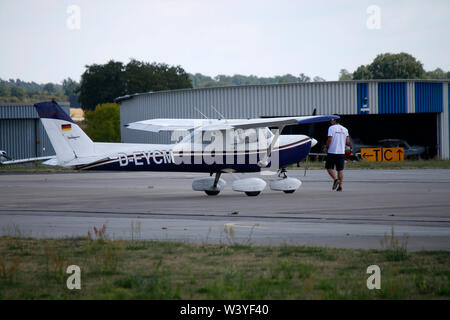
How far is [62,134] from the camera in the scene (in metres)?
16.8

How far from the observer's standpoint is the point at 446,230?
10.2 meters

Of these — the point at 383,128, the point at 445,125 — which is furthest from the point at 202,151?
the point at 383,128

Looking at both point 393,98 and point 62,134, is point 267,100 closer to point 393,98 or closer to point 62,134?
point 393,98

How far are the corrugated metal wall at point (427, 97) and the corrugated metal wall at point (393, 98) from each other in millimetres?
1087

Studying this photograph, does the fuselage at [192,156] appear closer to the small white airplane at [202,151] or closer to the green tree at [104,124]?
the small white airplane at [202,151]

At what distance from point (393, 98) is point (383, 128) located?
519 inches

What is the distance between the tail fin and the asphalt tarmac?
54.3 inches

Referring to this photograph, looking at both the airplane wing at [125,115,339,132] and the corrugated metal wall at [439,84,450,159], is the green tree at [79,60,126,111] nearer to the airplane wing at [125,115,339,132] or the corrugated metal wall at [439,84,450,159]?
the corrugated metal wall at [439,84,450,159]

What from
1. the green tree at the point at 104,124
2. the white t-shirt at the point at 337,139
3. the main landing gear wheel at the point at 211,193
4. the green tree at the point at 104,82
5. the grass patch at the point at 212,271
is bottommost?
the main landing gear wheel at the point at 211,193

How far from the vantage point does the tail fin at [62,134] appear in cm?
1670

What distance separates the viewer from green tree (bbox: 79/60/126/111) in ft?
372

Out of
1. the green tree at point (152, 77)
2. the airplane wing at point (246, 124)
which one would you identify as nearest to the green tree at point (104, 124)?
the green tree at point (152, 77)

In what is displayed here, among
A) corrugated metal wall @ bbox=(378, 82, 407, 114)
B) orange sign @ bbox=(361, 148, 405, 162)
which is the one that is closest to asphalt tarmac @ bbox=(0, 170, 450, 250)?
orange sign @ bbox=(361, 148, 405, 162)

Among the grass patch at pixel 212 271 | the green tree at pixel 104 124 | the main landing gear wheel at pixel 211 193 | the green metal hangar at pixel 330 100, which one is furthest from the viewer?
the green tree at pixel 104 124
